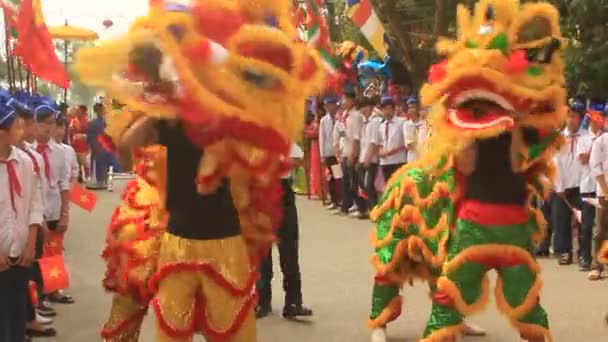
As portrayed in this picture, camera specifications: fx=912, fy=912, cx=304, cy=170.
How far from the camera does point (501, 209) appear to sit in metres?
4.98

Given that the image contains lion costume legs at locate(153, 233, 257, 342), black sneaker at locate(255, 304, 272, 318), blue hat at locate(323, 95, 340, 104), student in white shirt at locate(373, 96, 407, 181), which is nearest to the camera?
lion costume legs at locate(153, 233, 257, 342)

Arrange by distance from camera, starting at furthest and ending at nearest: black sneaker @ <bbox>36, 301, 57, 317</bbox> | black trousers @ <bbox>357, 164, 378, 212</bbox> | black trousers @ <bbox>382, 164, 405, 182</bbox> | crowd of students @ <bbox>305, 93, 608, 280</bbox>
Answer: black trousers @ <bbox>357, 164, 378, 212</bbox> → black trousers @ <bbox>382, 164, 405, 182</bbox> → crowd of students @ <bbox>305, 93, 608, 280</bbox> → black sneaker @ <bbox>36, 301, 57, 317</bbox>

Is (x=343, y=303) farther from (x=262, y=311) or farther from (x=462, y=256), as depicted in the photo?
(x=462, y=256)

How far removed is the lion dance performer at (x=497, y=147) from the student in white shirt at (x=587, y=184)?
4138mm

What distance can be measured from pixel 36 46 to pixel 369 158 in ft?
20.9

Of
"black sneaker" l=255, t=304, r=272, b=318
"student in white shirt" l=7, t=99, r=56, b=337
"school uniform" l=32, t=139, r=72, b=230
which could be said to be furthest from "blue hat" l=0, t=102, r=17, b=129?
"black sneaker" l=255, t=304, r=272, b=318

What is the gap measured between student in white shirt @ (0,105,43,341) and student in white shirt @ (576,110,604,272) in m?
5.84

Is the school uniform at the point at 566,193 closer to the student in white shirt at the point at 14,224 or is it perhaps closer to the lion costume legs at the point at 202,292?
the student in white shirt at the point at 14,224

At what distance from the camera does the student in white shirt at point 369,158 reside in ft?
44.4

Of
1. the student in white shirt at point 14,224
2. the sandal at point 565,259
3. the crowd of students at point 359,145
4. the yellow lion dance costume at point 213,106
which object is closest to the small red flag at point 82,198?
the student in white shirt at point 14,224

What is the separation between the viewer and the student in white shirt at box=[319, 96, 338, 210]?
Result: 49.7 feet

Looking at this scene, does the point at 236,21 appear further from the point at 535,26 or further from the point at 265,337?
the point at 265,337

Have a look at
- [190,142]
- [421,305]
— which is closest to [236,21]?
[190,142]

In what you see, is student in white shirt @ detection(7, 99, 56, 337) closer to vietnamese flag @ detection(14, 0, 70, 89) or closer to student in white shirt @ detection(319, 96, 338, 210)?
vietnamese flag @ detection(14, 0, 70, 89)
